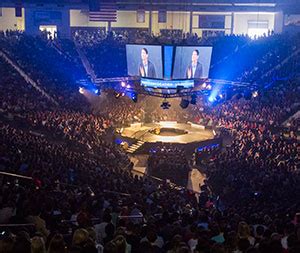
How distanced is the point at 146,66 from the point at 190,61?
307 cm

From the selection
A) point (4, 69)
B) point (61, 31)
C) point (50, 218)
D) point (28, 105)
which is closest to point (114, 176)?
point (50, 218)

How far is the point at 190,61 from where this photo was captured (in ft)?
116

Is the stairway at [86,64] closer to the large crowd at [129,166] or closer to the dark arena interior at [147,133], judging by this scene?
the dark arena interior at [147,133]

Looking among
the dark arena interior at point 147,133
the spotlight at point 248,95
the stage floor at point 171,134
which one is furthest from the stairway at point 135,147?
the spotlight at point 248,95

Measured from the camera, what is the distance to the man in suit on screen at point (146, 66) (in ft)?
116

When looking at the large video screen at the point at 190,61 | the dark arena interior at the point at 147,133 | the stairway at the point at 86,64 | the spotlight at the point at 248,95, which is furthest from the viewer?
the stairway at the point at 86,64

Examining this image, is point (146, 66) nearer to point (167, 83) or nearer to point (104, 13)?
point (167, 83)

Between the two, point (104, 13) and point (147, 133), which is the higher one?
point (104, 13)

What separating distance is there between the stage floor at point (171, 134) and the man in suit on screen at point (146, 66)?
3.51 meters

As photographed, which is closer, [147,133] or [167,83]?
[147,133]

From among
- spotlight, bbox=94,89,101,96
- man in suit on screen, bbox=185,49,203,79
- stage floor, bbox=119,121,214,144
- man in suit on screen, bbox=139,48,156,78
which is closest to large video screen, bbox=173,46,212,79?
man in suit on screen, bbox=185,49,203,79

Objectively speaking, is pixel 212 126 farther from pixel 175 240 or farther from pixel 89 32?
pixel 175 240

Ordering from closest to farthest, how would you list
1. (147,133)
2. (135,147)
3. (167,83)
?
→ (135,147) → (147,133) → (167,83)

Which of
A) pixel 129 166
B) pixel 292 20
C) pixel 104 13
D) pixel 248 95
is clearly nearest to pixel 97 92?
pixel 104 13
